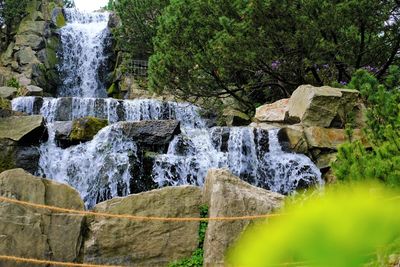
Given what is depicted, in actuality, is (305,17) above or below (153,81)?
above

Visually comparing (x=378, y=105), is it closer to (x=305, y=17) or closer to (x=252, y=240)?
(x=252, y=240)

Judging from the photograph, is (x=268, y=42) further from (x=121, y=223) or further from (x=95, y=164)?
(x=121, y=223)

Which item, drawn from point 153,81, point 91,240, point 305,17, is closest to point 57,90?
point 153,81

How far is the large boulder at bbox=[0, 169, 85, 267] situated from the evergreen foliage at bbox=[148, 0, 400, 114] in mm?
6472

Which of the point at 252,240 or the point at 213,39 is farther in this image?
the point at 213,39

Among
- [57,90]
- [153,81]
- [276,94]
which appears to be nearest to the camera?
[153,81]

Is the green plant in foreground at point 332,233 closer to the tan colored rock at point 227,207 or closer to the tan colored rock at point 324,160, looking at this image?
the tan colored rock at point 227,207

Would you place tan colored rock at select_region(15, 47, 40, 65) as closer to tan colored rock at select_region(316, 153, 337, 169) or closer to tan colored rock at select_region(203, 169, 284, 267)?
tan colored rock at select_region(316, 153, 337, 169)

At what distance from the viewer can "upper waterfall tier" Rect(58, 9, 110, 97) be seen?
22.8 meters

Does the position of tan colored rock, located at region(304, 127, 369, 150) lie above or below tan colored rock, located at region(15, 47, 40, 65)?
below

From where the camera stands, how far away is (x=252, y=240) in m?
0.66

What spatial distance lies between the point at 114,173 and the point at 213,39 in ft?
13.5

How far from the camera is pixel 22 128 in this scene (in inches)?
426

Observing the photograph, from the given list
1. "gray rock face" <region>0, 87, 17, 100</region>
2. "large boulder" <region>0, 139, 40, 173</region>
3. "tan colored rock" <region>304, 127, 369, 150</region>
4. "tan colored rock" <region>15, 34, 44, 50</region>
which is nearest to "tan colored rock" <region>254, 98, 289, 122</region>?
"tan colored rock" <region>304, 127, 369, 150</region>
